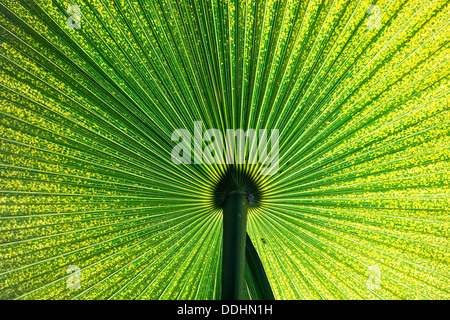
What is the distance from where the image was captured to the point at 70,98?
0.68m

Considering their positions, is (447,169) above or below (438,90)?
below

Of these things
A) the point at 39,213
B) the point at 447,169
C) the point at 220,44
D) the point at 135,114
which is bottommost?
the point at 39,213

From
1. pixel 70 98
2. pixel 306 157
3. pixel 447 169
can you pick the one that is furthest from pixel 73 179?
pixel 447 169

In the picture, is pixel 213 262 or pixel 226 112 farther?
pixel 213 262

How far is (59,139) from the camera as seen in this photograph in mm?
720

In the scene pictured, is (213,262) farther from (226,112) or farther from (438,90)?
(438,90)

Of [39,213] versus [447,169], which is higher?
[447,169]

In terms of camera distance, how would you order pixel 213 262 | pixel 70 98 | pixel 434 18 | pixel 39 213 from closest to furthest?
pixel 434 18 < pixel 70 98 < pixel 39 213 < pixel 213 262

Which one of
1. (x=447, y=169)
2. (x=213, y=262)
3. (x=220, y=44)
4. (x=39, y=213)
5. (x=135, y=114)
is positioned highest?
(x=220, y=44)

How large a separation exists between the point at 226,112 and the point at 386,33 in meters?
0.37

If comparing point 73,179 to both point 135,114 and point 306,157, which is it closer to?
point 135,114

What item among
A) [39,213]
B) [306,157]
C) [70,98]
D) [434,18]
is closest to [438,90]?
[434,18]

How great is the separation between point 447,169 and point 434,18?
0.36 metres

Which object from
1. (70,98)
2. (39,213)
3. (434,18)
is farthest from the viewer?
(39,213)
